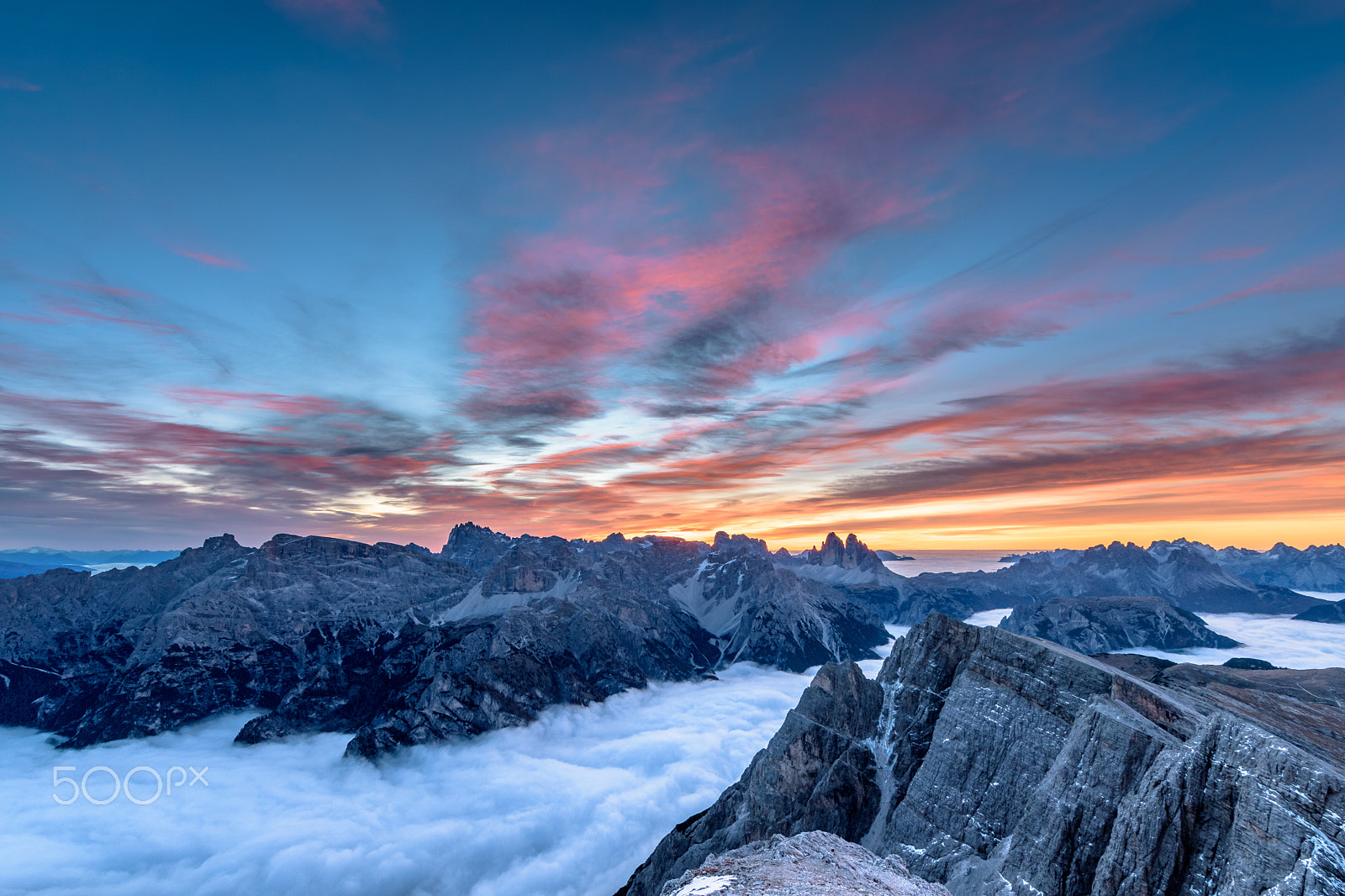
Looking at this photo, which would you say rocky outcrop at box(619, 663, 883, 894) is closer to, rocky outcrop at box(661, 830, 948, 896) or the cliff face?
the cliff face

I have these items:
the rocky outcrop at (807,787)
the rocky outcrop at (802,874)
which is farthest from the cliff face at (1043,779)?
the rocky outcrop at (802,874)

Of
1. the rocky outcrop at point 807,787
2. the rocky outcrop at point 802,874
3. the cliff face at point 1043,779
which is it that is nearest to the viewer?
the rocky outcrop at point 802,874

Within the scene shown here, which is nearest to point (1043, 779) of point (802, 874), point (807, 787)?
point (807, 787)

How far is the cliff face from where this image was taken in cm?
5447

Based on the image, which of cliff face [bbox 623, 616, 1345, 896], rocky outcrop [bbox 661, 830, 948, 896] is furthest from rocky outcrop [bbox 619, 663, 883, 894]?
rocky outcrop [bbox 661, 830, 948, 896]

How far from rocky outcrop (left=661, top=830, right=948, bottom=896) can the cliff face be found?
98.3 ft

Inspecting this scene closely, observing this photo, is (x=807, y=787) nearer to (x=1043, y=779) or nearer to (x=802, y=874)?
(x=1043, y=779)

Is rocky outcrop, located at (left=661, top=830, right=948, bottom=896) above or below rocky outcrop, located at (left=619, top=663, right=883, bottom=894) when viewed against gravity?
above

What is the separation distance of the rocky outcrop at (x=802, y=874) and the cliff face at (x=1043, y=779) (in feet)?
98.3

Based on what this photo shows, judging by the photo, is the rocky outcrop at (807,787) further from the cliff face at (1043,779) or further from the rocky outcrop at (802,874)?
the rocky outcrop at (802,874)

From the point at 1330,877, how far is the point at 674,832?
130 metres

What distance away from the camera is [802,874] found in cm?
4359

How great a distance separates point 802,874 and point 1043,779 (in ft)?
183

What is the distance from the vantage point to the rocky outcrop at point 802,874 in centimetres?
4016
